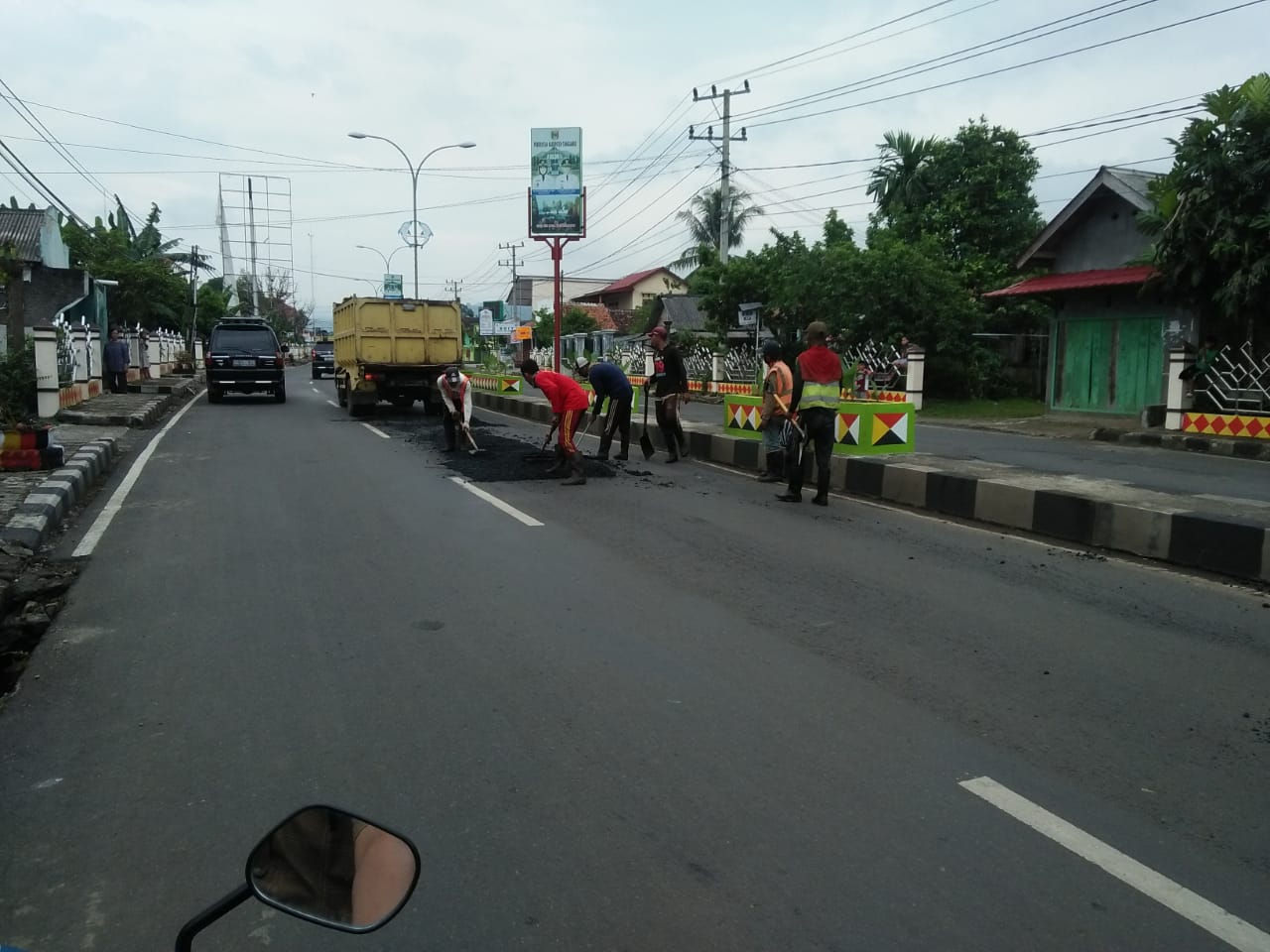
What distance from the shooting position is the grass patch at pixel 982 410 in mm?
25969

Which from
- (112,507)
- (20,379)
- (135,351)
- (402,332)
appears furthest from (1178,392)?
(135,351)

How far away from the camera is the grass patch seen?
26.0 m

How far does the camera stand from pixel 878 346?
30.0m

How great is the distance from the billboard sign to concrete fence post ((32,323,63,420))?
1051 centimetres

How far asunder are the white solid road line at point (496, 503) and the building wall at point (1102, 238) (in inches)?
686

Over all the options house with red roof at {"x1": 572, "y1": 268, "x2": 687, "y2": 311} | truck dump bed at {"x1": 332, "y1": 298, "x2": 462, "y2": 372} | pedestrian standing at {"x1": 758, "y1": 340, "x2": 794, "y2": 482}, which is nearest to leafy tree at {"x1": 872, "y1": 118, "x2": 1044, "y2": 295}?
truck dump bed at {"x1": 332, "y1": 298, "x2": 462, "y2": 372}

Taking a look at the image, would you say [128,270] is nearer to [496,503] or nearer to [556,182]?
[556,182]

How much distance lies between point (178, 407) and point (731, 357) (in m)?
19.3

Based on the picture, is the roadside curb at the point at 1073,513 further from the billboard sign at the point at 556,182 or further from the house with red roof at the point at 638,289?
the house with red roof at the point at 638,289

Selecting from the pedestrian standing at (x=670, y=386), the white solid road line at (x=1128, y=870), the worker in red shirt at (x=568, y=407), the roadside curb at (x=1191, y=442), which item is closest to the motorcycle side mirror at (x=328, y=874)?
the white solid road line at (x=1128, y=870)

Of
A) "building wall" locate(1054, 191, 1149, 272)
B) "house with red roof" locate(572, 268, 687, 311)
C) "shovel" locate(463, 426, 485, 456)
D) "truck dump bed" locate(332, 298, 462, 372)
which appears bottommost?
"shovel" locate(463, 426, 485, 456)

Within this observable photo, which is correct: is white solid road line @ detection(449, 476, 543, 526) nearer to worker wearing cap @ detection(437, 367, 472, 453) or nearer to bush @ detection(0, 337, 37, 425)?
worker wearing cap @ detection(437, 367, 472, 453)

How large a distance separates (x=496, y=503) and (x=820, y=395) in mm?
3430

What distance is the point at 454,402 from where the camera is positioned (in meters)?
15.3
